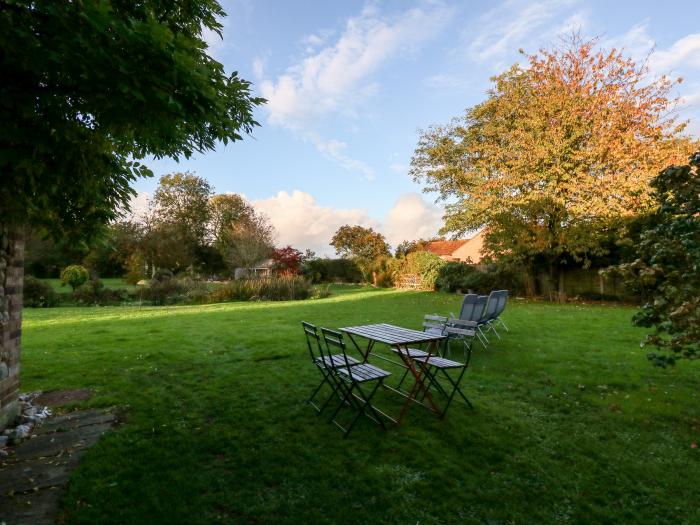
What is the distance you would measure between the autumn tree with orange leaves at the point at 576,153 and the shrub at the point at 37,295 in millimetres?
19611

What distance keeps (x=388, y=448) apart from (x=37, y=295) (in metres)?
20.1

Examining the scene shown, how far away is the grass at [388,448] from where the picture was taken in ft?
8.85

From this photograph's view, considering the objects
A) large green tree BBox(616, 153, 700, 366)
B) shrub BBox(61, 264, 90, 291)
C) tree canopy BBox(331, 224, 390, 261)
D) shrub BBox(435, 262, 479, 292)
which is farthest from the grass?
tree canopy BBox(331, 224, 390, 261)

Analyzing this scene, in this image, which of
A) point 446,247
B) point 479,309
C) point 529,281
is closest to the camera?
point 479,309

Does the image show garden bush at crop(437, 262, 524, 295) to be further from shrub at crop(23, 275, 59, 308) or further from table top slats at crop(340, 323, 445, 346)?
shrub at crop(23, 275, 59, 308)

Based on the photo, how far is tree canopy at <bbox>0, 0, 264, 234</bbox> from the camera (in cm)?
227

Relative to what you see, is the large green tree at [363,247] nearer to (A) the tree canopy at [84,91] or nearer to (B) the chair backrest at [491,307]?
(B) the chair backrest at [491,307]

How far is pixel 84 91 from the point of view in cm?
251

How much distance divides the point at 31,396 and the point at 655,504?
635 cm

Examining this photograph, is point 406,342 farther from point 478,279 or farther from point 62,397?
point 478,279

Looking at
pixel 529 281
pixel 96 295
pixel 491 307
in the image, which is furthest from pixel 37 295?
pixel 529 281

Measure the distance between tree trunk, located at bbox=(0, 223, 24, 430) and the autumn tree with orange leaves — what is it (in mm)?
16467

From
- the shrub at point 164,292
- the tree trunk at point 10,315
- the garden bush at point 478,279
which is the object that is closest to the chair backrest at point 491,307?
the tree trunk at point 10,315

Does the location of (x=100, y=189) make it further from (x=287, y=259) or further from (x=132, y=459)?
(x=287, y=259)
